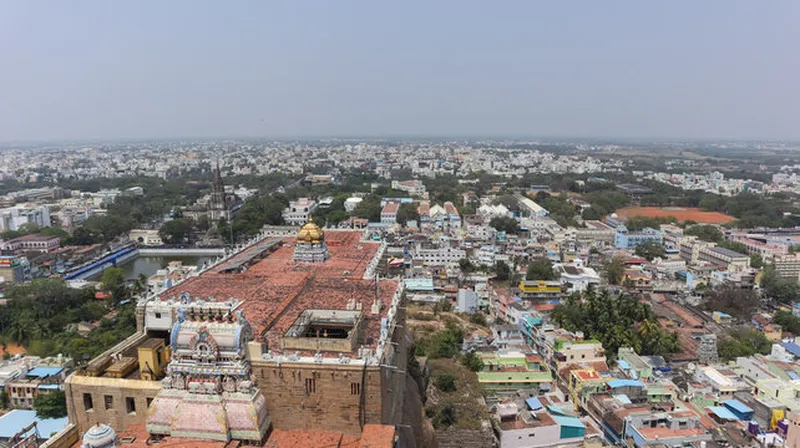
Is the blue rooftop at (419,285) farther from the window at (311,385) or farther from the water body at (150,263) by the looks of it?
the window at (311,385)

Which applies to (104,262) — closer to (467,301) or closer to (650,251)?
(467,301)

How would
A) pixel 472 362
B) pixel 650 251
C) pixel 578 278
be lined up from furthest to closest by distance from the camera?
pixel 650 251 < pixel 578 278 < pixel 472 362

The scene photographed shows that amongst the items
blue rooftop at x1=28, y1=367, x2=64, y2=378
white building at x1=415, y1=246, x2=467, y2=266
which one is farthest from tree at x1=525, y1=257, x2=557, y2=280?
blue rooftop at x1=28, y1=367, x2=64, y2=378

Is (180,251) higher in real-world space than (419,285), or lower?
lower

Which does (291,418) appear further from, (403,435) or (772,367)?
(772,367)

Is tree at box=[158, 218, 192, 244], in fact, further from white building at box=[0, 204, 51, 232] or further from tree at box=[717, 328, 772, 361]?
tree at box=[717, 328, 772, 361]

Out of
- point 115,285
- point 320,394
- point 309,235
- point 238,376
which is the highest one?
point 309,235

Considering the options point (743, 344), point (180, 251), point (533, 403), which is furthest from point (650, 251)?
point (180, 251)
